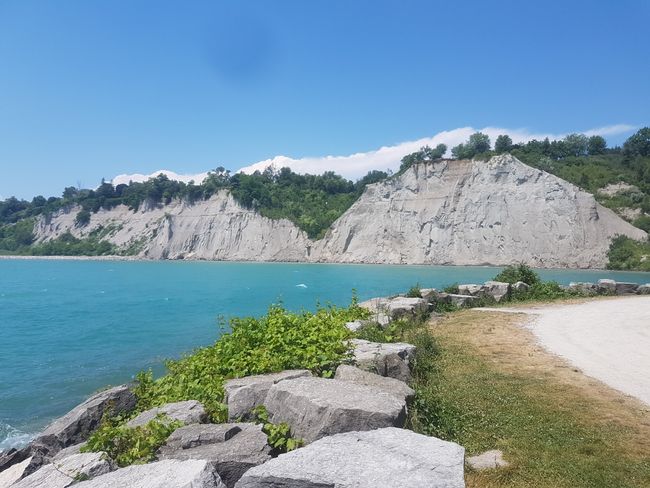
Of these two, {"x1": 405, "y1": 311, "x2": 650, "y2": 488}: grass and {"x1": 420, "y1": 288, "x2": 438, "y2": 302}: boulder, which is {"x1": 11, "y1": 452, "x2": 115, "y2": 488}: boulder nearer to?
{"x1": 405, "y1": 311, "x2": 650, "y2": 488}: grass

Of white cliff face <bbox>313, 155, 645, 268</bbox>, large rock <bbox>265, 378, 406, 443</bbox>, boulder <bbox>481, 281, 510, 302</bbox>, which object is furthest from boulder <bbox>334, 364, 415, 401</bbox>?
white cliff face <bbox>313, 155, 645, 268</bbox>

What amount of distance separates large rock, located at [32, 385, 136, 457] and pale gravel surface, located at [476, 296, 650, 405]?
8.63 meters

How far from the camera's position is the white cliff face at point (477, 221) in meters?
70.8

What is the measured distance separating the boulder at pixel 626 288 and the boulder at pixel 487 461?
18521mm

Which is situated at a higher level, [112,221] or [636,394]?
[112,221]

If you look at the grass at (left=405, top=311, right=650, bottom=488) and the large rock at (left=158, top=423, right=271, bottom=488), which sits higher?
the large rock at (left=158, top=423, right=271, bottom=488)

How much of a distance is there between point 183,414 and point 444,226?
78.1 metres

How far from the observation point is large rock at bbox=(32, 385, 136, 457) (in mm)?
7555

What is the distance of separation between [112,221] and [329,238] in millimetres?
73761

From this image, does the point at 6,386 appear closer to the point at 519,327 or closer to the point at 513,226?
the point at 519,327

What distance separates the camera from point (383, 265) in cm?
8206

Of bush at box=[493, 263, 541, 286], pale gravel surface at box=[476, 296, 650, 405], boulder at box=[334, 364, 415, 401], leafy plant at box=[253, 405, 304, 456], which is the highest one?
bush at box=[493, 263, 541, 286]

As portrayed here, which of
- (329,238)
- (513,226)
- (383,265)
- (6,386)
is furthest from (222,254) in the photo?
(6,386)

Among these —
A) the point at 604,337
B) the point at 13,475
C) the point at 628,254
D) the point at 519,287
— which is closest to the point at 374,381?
the point at 13,475
